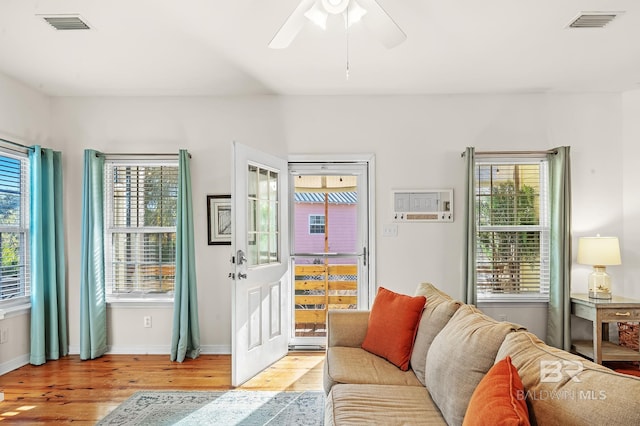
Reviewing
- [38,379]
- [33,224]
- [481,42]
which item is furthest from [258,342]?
[481,42]

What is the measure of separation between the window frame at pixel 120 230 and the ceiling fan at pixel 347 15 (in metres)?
2.37

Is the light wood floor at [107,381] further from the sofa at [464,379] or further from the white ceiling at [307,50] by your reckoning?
the white ceiling at [307,50]

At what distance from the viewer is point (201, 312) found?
4.12 m

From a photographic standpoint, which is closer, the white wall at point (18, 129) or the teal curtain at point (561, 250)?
the white wall at point (18, 129)

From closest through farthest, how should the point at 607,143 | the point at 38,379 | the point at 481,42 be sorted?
the point at 481,42 < the point at 38,379 < the point at 607,143

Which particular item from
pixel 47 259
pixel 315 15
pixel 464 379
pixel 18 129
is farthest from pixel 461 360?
pixel 18 129

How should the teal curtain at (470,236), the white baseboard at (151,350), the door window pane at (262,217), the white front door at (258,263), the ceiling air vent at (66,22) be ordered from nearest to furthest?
the ceiling air vent at (66,22) < the white front door at (258,263) < the door window pane at (262,217) < the teal curtain at (470,236) < the white baseboard at (151,350)

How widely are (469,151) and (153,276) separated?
3323 millimetres

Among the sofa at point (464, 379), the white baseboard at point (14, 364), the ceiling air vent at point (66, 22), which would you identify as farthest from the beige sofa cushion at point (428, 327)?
the white baseboard at point (14, 364)

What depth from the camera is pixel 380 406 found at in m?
1.89

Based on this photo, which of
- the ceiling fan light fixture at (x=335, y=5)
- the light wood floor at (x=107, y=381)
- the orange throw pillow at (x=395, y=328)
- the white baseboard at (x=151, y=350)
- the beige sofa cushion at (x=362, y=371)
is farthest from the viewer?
the white baseboard at (x=151, y=350)

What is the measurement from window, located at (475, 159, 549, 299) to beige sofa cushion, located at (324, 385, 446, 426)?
235 centimetres

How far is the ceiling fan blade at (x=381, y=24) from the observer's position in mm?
2016

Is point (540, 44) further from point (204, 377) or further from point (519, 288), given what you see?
point (204, 377)
